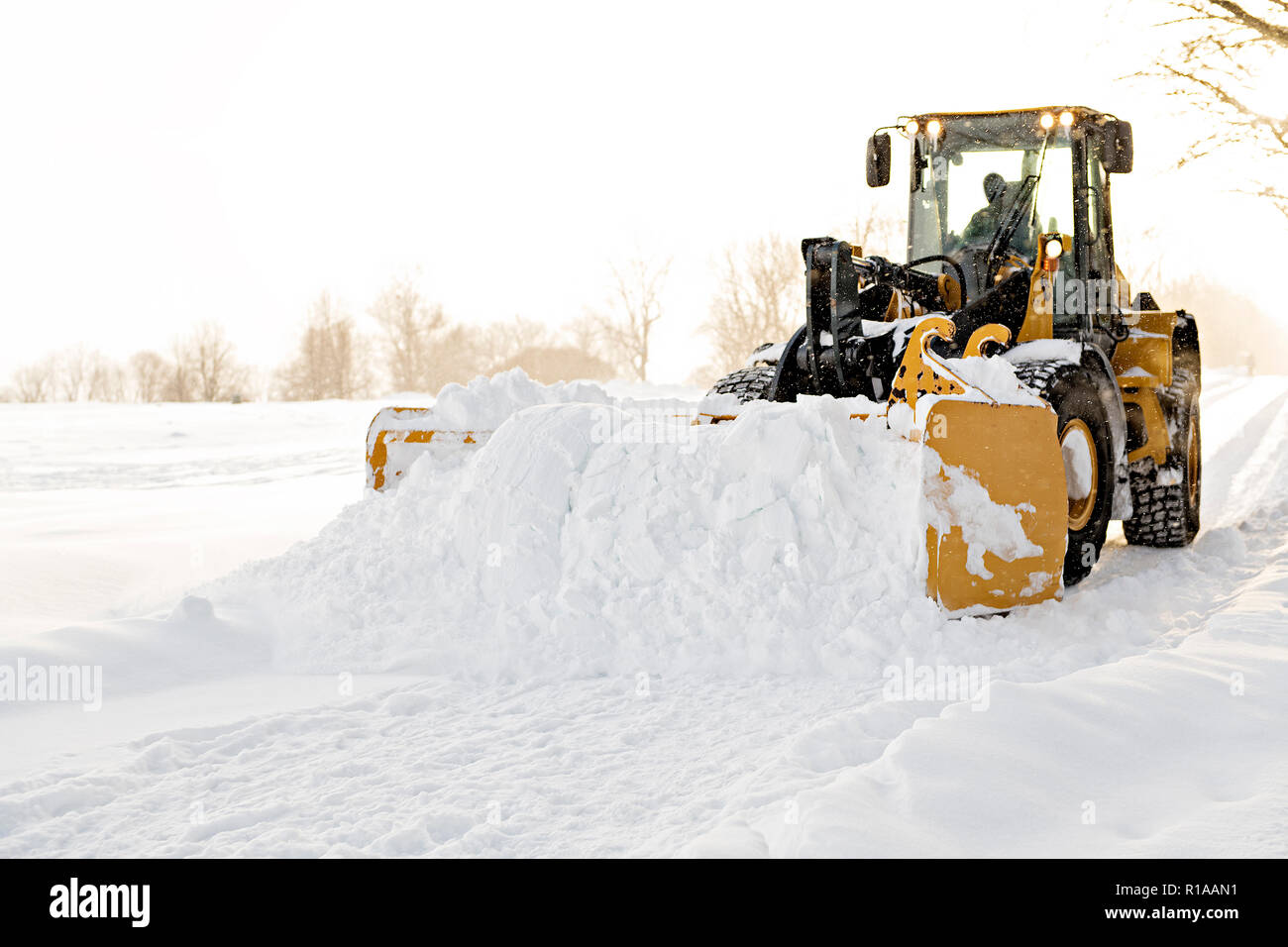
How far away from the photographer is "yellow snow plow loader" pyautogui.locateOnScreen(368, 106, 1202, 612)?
4789 mm

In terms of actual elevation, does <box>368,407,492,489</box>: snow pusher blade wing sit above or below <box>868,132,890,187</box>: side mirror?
below

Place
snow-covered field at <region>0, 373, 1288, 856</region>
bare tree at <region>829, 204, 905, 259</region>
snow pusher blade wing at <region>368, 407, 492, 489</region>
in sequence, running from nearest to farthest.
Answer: snow-covered field at <region>0, 373, 1288, 856</region>
snow pusher blade wing at <region>368, 407, 492, 489</region>
bare tree at <region>829, 204, 905, 259</region>

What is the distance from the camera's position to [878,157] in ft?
22.1

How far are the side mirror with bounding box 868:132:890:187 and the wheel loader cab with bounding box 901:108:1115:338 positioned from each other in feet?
1.37

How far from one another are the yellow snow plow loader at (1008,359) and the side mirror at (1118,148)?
0.5 inches

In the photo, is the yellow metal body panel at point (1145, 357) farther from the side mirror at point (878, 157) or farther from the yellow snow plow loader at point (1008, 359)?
the side mirror at point (878, 157)

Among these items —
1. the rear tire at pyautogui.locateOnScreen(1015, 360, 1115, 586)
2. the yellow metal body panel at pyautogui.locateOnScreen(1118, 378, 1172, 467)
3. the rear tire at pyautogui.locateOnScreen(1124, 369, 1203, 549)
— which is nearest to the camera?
the rear tire at pyautogui.locateOnScreen(1015, 360, 1115, 586)

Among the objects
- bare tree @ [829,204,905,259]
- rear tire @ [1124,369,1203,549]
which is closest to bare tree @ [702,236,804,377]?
bare tree @ [829,204,905,259]

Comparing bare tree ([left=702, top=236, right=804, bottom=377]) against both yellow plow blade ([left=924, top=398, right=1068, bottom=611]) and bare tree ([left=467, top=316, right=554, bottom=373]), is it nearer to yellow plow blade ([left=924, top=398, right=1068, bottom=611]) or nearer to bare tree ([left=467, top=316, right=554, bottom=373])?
bare tree ([left=467, top=316, right=554, bottom=373])

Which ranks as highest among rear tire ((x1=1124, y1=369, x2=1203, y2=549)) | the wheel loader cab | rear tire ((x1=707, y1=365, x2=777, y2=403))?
the wheel loader cab

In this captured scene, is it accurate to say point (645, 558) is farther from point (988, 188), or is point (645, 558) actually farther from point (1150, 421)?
point (1150, 421)

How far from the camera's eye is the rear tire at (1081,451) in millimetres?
5461

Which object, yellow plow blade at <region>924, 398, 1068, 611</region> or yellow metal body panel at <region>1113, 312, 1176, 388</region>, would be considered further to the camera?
yellow metal body panel at <region>1113, 312, 1176, 388</region>
